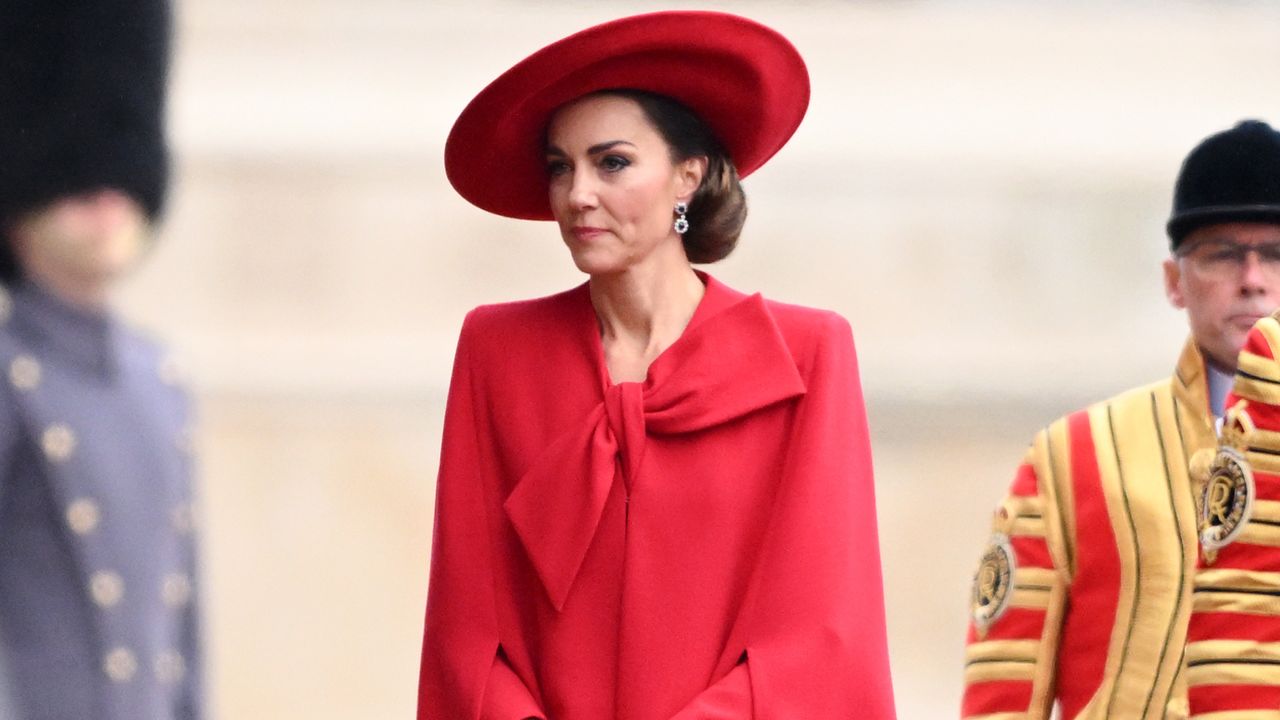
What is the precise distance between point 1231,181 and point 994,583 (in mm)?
907

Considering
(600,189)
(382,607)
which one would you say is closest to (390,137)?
(382,607)

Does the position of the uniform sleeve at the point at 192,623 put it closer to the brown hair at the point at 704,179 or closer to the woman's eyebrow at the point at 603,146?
the woman's eyebrow at the point at 603,146

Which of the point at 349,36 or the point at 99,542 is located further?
the point at 349,36

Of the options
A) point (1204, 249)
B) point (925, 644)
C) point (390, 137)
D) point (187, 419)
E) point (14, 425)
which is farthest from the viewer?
point (925, 644)

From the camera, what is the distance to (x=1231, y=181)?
557 centimetres

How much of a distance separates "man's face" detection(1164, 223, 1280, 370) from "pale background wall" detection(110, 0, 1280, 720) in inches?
128

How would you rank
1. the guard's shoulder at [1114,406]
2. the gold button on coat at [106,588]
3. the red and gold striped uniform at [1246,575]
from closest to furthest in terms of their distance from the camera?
1. the gold button on coat at [106,588]
2. the red and gold striped uniform at [1246,575]
3. the guard's shoulder at [1114,406]

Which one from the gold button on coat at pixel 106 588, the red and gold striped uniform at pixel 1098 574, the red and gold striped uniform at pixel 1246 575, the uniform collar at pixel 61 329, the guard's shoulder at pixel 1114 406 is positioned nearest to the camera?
the uniform collar at pixel 61 329

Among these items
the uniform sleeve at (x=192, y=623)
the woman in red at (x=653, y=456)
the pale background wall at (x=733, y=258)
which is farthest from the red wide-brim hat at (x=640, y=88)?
the pale background wall at (x=733, y=258)

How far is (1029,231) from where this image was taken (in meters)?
9.63

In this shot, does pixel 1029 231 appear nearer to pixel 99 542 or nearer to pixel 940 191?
pixel 940 191

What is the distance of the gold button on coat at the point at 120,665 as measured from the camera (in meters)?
4.09

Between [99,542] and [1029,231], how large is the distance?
5.99 metres

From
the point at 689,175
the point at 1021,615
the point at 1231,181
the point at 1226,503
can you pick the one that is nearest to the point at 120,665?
the point at 689,175
